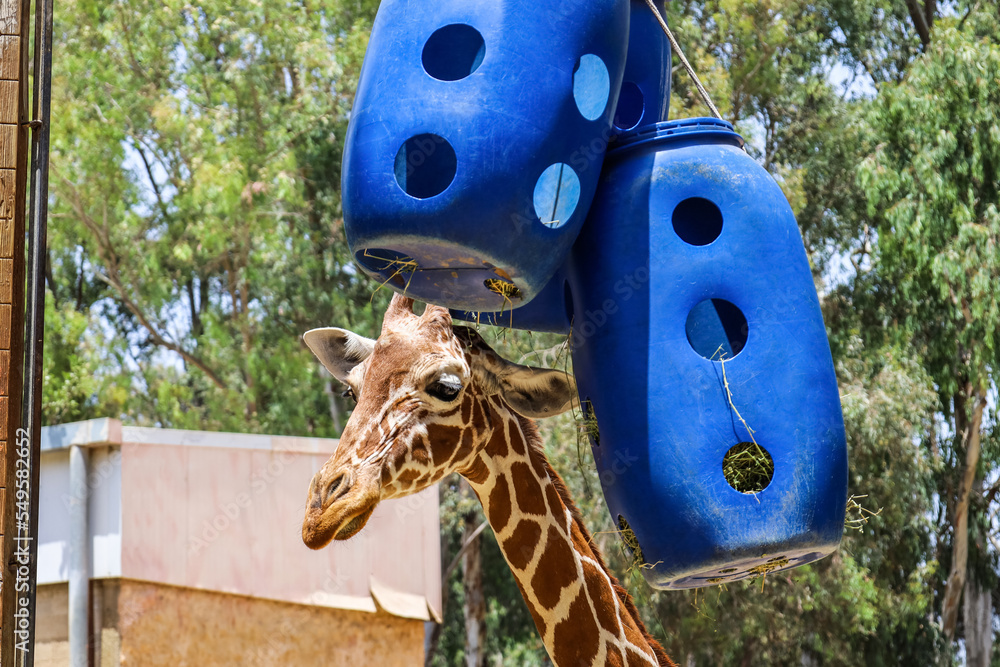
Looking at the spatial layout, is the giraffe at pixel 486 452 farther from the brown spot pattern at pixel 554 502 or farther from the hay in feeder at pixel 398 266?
the hay in feeder at pixel 398 266

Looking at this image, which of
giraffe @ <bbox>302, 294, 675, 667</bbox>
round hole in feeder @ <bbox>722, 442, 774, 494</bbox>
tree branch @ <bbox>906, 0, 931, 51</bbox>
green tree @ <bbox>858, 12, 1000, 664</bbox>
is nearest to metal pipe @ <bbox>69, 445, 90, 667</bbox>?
giraffe @ <bbox>302, 294, 675, 667</bbox>

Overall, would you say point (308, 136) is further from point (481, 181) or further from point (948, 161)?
point (481, 181)

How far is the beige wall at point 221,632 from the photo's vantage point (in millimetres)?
8523

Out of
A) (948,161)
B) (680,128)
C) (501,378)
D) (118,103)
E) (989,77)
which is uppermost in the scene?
(118,103)

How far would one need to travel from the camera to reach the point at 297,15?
20.5 m

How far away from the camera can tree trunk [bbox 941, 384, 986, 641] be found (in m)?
19.4

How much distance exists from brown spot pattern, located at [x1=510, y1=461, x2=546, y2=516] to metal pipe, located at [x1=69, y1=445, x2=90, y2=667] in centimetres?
490

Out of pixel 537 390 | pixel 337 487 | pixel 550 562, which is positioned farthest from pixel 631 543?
pixel 337 487

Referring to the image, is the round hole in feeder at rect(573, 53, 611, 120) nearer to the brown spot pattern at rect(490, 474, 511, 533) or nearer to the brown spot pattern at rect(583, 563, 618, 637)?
the brown spot pattern at rect(490, 474, 511, 533)

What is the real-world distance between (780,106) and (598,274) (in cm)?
1827

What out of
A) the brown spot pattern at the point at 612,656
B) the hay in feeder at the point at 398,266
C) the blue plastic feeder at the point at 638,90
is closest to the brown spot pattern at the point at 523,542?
the brown spot pattern at the point at 612,656

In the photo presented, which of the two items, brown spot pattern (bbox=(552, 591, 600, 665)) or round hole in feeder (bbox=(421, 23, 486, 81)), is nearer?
round hole in feeder (bbox=(421, 23, 486, 81))

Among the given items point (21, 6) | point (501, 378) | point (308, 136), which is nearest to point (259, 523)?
→ point (501, 378)

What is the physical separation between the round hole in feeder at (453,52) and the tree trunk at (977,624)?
2028cm
